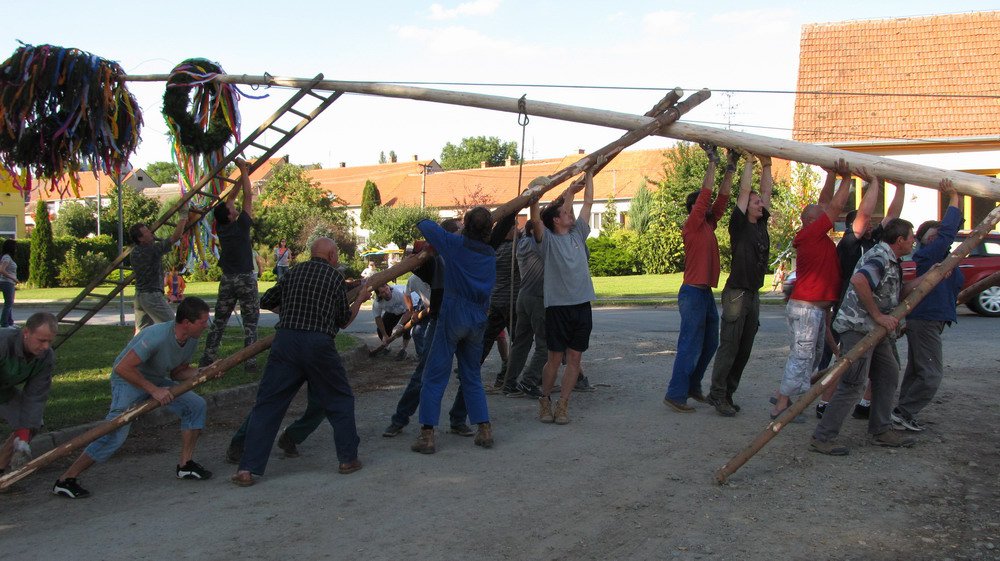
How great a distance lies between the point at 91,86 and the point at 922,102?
24097 mm

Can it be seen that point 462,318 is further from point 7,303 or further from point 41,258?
point 41,258

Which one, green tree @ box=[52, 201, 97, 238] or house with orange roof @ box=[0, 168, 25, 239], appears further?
green tree @ box=[52, 201, 97, 238]

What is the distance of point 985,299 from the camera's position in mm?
16172

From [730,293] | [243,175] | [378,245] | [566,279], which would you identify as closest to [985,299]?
[730,293]

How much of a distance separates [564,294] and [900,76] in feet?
74.1

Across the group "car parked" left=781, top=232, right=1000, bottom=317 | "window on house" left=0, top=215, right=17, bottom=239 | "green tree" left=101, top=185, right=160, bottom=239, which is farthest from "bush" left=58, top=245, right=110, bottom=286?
"car parked" left=781, top=232, right=1000, bottom=317

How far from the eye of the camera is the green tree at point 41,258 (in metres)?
35.6

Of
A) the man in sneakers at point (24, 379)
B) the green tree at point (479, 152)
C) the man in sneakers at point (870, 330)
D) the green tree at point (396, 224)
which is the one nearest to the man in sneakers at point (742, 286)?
the man in sneakers at point (870, 330)

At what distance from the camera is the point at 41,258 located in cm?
3566

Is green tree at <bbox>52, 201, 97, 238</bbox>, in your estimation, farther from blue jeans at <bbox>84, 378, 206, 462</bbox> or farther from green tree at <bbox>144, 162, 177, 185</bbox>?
green tree at <bbox>144, 162, 177, 185</bbox>

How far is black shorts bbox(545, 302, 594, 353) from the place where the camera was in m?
7.67

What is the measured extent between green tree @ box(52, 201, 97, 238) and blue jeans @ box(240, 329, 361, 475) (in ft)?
168

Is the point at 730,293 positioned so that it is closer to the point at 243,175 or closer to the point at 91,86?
the point at 243,175

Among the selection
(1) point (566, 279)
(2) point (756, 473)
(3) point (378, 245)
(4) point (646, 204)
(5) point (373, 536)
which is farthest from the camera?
(3) point (378, 245)
